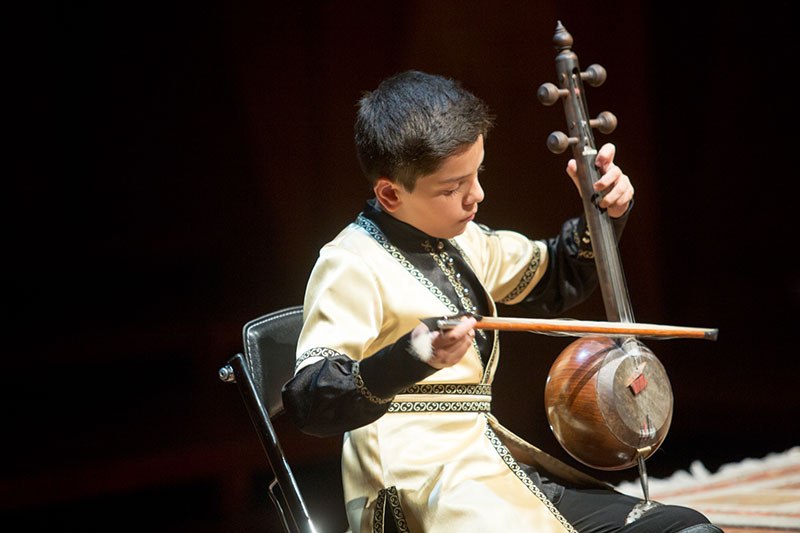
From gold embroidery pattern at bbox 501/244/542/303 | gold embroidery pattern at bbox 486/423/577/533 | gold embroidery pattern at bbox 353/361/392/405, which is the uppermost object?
gold embroidery pattern at bbox 353/361/392/405

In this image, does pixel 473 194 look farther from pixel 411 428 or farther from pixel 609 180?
pixel 411 428

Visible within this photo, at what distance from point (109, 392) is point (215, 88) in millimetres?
759

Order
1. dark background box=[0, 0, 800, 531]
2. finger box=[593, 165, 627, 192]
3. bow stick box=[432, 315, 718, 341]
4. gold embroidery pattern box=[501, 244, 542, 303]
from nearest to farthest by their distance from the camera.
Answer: bow stick box=[432, 315, 718, 341] → finger box=[593, 165, 627, 192] → gold embroidery pattern box=[501, 244, 542, 303] → dark background box=[0, 0, 800, 531]

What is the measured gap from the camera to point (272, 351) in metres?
1.50

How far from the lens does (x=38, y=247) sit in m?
2.09

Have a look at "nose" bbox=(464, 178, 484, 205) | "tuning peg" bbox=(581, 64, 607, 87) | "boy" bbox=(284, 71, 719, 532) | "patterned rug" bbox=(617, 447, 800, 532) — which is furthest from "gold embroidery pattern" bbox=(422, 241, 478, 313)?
"patterned rug" bbox=(617, 447, 800, 532)

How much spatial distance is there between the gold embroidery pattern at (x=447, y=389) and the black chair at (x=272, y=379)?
0.20m

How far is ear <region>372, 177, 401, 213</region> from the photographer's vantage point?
141cm

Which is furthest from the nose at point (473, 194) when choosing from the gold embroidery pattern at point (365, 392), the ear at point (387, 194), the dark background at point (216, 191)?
the dark background at point (216, 191)

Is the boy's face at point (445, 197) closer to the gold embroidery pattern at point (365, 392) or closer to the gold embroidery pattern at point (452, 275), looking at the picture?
the gold embroidery pattern at point (452, 275)

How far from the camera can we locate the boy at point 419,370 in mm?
1272

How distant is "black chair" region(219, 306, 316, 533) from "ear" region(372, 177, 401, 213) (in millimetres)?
243

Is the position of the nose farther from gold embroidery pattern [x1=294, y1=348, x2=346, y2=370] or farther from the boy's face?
gold embroidery pattern [x1=294, y1=348, x2=346, y2=370]

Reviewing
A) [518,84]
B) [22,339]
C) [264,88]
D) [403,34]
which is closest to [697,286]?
[518,84]
